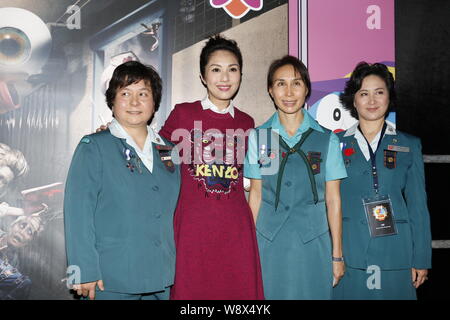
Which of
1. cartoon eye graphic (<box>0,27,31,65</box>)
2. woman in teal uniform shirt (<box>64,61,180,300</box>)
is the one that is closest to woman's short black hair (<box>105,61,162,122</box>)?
woman in teal uniform shirt (<box>64,61,180,300</box>)

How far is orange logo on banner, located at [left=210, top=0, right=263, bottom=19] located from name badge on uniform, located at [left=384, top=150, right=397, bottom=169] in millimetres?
1507

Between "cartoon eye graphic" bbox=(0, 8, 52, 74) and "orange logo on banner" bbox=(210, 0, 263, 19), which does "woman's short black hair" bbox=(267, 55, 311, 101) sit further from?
"cartoon eye graphic" bbox=(0, 8, 52, 74)

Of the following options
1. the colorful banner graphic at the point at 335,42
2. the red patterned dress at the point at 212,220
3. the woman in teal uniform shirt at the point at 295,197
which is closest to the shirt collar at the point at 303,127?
the woman in teal uniform shirt at the point at 295,197

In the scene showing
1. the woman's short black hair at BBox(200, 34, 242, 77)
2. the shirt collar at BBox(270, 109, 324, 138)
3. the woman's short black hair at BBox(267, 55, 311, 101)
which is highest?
the woman's short black hair at BBox(200, 34, 242, 77)

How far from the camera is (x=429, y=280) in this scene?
338cm

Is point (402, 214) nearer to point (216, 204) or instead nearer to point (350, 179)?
point (350, 179)

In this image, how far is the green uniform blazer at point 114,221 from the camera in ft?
6.33

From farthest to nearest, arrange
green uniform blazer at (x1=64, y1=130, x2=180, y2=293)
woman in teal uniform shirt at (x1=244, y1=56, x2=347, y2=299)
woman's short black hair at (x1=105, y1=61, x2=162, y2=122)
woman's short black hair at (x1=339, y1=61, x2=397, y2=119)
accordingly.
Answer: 1. woman's short black hair at (x1=339, y1=61, x2=397, y2=119)
2. woman in teal uniform shirt at (x1=244, y1=56, x2=347, y2=299)
3. woman's short black hair at (x1=105, y1=61, x2=162, y2=122)
4. green uniform blazer at (x1=64, y1=130, x2=180, y2=293)

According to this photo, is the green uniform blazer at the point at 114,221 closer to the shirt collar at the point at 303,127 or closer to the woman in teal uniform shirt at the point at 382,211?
the shirt collar at the point at 303,127

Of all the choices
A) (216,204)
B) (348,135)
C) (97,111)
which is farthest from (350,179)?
(97,111)

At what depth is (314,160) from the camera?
232cm

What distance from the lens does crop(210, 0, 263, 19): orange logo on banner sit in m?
3.04

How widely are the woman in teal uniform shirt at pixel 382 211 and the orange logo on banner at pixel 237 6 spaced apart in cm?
109
